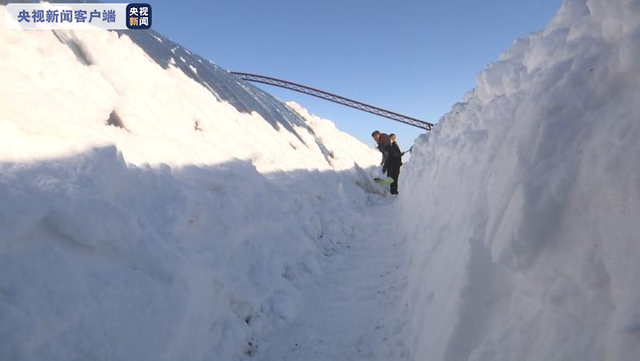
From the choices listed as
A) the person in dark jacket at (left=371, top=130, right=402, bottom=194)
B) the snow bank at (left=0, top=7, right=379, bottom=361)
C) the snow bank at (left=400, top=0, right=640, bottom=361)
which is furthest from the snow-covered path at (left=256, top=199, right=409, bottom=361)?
the person in dark jacket at (left=371, top=130, right=402, bottom=194)

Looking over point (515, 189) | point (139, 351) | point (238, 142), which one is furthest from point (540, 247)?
point (238, 142)

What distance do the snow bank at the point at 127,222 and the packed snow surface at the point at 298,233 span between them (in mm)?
16

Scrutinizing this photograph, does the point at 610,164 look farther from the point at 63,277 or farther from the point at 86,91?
the point at 86,91

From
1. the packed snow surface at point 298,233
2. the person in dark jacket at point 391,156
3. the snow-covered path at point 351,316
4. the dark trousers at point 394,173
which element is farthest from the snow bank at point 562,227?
the dark trousers at point 394,173

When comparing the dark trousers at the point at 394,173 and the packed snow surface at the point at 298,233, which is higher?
the dark trousers at the point at 394,173

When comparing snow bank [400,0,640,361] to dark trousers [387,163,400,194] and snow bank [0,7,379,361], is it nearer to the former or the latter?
snow bank [0,7,379,361]

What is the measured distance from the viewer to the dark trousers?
42.9ft

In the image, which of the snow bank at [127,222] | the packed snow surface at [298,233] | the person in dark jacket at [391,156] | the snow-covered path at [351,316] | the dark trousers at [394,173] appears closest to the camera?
the packed snow surface at [298,233]

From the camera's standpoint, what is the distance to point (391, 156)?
12.9m

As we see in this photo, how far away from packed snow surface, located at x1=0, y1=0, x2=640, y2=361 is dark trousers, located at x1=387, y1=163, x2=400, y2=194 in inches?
299

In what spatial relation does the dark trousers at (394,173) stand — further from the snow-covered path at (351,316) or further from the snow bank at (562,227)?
the snow bank at (562,227)

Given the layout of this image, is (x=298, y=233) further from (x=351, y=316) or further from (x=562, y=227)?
(x=562, y=227)

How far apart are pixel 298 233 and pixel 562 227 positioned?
4.06 meters

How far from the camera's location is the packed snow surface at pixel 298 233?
5.11ft
